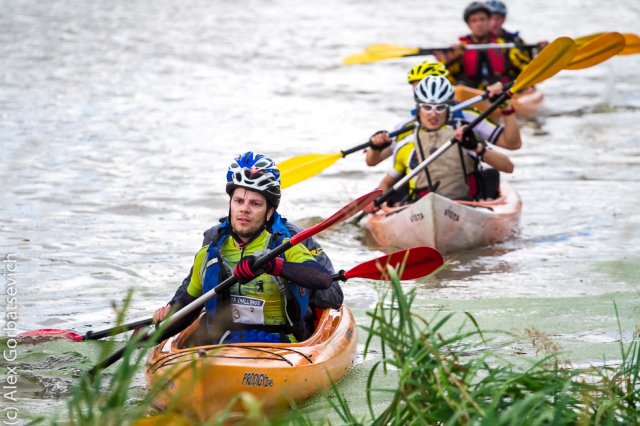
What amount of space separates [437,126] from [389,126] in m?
6.95

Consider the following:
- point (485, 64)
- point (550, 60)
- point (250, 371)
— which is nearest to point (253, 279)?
point (250, 371)

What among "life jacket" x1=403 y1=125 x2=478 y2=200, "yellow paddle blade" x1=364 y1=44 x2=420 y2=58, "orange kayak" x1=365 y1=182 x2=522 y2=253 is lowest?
"orange kayak" x1=365 y1=182 x2=522 y2=253

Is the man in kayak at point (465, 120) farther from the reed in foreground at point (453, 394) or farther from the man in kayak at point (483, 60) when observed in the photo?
the reed in foreground at point (453, 394)

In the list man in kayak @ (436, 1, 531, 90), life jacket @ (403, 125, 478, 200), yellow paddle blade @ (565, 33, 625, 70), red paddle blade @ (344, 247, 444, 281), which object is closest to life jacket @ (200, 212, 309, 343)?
red paddle blade @ (344, 247, 444, 281)

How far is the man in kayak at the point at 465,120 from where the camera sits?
9188 millimetres

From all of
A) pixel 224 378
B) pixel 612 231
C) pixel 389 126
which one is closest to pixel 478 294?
pixel 612 231

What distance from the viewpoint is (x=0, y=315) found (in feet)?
24.4

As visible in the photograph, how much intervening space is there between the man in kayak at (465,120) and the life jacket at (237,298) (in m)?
3.67

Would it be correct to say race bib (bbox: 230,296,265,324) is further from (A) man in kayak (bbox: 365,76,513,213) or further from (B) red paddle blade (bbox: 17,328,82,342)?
(A) man in kayak (bbox: 365,76,513,213)

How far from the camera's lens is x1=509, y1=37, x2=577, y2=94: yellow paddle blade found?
9055 mm

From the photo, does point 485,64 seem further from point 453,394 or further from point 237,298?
point 453,394

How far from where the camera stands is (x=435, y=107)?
902cm

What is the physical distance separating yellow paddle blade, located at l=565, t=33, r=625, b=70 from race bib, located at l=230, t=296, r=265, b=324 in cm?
496

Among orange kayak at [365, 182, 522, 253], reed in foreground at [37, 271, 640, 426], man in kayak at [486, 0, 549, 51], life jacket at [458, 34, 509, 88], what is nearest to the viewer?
reed in foreground at [37, 271, 640, 426]
